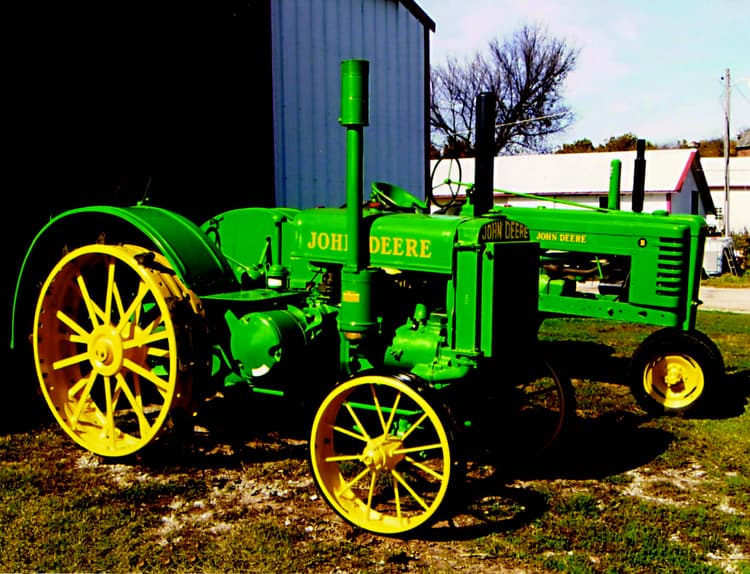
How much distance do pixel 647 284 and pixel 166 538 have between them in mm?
4060

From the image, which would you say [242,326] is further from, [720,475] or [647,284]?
[647,284]

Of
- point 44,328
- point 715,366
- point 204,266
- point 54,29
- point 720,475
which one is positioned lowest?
point 720,475

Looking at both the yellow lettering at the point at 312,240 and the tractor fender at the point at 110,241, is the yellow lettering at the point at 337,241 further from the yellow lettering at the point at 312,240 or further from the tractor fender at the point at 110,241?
the tractor fender at the point at 110,241

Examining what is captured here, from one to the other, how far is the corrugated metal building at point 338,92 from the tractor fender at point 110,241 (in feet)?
10.7

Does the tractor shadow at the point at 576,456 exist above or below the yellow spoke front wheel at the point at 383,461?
below

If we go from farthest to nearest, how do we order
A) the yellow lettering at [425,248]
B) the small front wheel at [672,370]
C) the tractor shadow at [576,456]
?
the small front wheel at [672,370], the yellow lettering at [425,248], the tractor shadow at [576,456]

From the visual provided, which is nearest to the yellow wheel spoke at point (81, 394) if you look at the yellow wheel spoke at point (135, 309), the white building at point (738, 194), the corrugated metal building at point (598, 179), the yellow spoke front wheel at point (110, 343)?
the yellow spoke front wheel at point (110, 343)

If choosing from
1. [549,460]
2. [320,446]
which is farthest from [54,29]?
[549,460]

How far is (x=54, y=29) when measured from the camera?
18.4 feet

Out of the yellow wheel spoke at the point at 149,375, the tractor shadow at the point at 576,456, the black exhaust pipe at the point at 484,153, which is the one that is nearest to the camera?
the tractor shadow at the point at 576,456

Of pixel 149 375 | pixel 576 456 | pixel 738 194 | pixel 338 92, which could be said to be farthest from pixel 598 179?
pixel 149 375

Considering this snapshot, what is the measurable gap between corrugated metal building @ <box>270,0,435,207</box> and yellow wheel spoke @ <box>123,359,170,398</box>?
Answer: 3.83 m

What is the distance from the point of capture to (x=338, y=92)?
28.0 ft

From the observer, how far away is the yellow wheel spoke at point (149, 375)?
12.9ft
